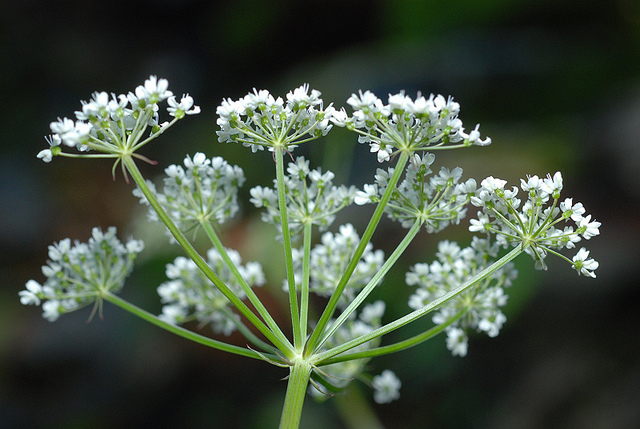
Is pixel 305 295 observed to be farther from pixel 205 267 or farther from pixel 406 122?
pixel 406 122

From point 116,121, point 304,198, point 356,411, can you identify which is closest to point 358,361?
point 304,198

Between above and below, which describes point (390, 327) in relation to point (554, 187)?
below

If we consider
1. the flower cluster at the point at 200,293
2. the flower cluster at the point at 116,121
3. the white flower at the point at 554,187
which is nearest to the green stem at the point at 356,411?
the flower cluster at the point at 200,293

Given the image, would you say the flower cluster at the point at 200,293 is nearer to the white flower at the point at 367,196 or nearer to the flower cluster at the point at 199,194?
the flower cluster at the point at 199,194

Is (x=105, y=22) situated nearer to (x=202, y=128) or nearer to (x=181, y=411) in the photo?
(x=202, y=128)

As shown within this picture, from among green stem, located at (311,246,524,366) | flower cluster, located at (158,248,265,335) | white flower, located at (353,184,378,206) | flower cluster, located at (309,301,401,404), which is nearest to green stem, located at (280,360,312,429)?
green stem, located at (311,246,524,366)

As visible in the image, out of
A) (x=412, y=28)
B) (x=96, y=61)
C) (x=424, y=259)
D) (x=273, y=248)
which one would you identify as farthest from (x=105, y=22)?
(x=424, y=259)
